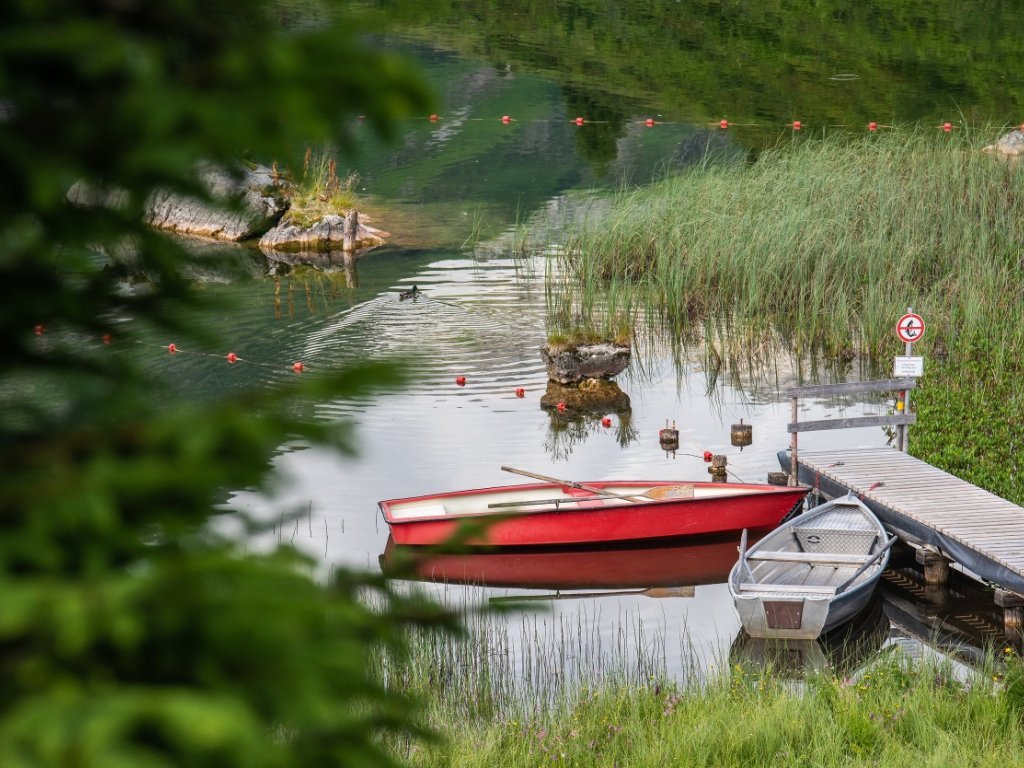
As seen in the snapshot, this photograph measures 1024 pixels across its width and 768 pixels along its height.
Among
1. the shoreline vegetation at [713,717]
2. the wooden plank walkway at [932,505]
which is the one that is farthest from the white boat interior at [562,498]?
the shoreline vegetation at [713,717]

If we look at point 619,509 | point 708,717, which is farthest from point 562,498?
point 708,717

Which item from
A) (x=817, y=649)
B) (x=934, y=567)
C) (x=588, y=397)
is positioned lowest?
(x=817, y=649)

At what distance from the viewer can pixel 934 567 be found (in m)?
12.3

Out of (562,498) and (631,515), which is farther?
(562,498)

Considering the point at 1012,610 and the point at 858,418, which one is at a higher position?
the point at 858,418

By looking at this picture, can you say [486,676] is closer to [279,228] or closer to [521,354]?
[521,354]

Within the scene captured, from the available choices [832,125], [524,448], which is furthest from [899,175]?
[832,125]

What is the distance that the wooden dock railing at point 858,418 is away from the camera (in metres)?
13.2

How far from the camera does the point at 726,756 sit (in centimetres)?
707

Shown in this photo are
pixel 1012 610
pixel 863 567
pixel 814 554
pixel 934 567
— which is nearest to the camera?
pixel 1012 610

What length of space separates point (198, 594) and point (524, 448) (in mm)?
13989

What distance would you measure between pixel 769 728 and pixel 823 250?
39.8 ft

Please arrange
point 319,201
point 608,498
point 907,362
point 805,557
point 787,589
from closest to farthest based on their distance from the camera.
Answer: point 787,589 < point 805,557 < point 907,362 < point 608,498 < point 319,201

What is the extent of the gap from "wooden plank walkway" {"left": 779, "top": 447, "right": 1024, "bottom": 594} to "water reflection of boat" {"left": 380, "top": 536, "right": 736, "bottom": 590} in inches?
55.0
